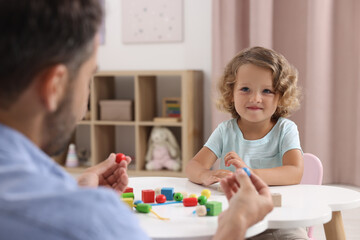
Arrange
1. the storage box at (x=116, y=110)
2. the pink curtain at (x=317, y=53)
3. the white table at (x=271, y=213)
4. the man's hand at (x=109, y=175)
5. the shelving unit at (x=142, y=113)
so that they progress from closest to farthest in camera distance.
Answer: the white table at (x=271, y=213)
the man's hand at (x=109, y=175)
the pink curtain at (x=317, y=53)
the shelving unit at (x=142, y=113)
the storage box at (x=116, y=110)

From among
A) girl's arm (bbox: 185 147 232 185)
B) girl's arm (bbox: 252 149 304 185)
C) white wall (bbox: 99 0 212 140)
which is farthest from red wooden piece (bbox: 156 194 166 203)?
white wall (bbox: 99 0 212 140)

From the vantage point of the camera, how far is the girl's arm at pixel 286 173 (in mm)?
1357

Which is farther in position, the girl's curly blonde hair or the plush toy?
the plush toy

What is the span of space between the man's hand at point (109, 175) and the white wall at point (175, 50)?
2.64 meters

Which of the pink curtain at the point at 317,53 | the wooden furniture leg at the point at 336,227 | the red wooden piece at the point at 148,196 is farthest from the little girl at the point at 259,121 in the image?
the pink curtain at the point at 317,53

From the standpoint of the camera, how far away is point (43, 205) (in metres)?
0.45

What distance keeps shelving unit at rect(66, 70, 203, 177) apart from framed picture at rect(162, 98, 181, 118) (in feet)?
0.22

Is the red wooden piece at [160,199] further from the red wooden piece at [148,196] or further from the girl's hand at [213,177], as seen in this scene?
the girl's hand at [213,177]

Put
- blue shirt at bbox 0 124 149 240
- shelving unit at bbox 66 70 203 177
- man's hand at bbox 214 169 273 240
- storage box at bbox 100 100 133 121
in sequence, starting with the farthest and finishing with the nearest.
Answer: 1. storage box at bbox 100 100 133 121
2. shelving unit at bbox 66 70 203 177
3. man's hand at bbox 214 169 273 240
4. blue shirt at bbox 0 124 149 240

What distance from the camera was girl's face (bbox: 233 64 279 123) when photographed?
161 centimetres

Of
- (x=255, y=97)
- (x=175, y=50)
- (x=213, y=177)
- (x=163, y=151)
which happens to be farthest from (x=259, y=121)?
(x=175, y=50)

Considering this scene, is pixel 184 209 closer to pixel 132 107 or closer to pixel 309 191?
pixel 309 191

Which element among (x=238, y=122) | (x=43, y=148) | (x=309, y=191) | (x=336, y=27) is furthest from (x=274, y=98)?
(x=336, y=27)

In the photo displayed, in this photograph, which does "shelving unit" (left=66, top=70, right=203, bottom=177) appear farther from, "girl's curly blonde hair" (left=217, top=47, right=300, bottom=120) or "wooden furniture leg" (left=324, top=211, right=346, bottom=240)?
"wooden furniture leg" (left=324, top=211, right=346, bottom=240)
